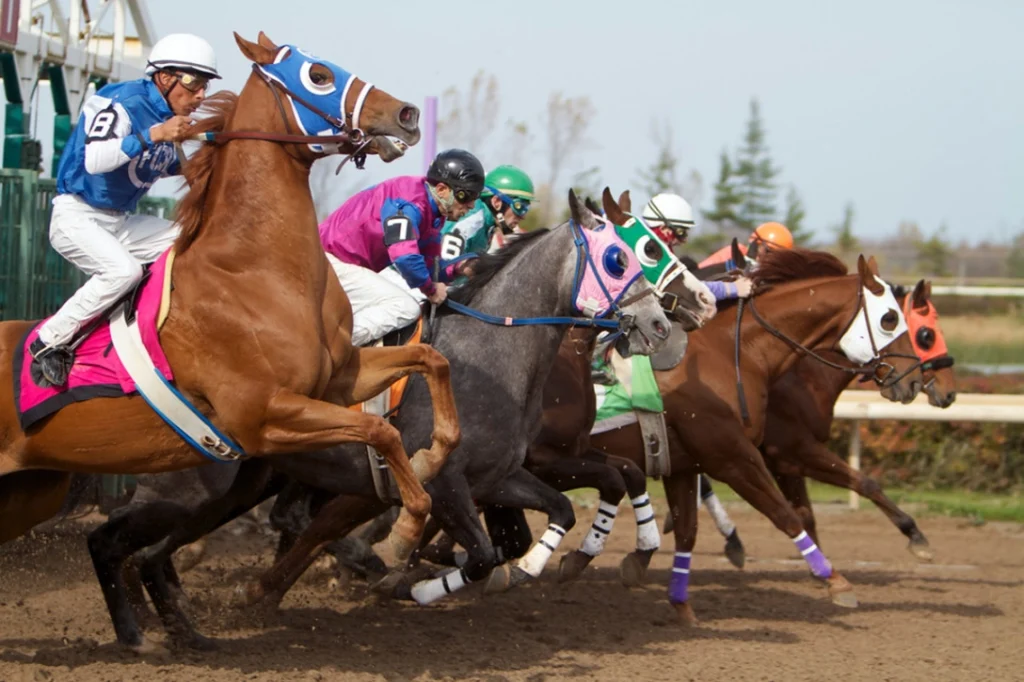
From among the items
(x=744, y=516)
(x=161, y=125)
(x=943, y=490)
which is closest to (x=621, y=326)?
(x=161, y=125)

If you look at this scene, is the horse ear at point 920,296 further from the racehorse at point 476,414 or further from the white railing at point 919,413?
the racehorse at point 476,414

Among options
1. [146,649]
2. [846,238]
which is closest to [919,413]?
[146,649]

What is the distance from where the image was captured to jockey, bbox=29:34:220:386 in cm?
480

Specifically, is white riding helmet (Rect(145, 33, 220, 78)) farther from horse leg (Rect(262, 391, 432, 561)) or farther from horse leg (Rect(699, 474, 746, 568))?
horse leg (Rect(699, 474, 746, 568))

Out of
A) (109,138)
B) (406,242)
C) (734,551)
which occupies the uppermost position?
(109,138)

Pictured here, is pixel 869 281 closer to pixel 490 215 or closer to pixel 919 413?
pixel 490 215

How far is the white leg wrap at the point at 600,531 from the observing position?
6.81 metres

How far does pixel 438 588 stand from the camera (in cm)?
630

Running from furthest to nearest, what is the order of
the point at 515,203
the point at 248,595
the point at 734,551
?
the point at 734,551 < the point at 515,203 < the point at 248,595

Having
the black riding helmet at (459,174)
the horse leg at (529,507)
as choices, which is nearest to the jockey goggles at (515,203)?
the black riding helmet at (459,174)

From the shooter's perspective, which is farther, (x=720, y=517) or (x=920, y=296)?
(x=720, y=517)

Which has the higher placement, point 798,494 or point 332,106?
point 332,106

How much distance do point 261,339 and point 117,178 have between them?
3.36 ft

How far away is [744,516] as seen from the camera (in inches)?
427
